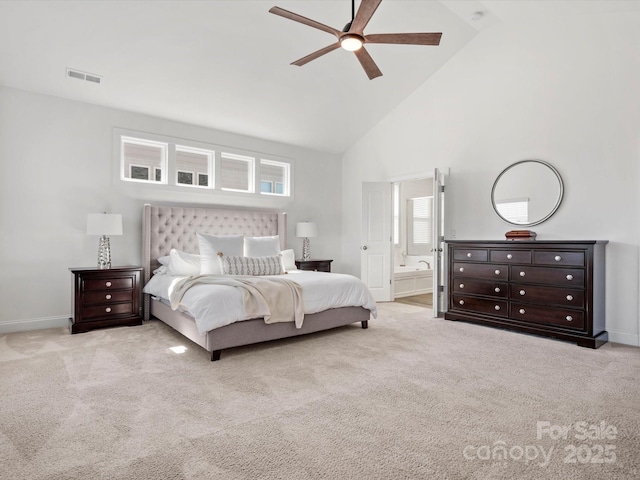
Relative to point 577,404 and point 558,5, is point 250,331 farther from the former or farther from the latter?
point 558,5

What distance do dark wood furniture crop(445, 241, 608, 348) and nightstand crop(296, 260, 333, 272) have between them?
2171 mm

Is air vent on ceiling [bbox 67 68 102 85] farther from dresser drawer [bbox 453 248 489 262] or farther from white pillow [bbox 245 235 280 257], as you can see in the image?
dresser drawer [bbox 453 248 489 262]

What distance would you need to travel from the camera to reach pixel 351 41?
9.86 feet

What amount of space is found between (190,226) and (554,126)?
4.89 m

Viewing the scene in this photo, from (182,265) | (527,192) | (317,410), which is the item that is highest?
(527,192)

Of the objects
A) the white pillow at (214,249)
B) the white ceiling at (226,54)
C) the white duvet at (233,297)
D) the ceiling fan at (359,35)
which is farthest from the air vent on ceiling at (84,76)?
the ceiling fan at (359,35)

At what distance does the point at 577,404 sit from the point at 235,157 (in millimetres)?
5335

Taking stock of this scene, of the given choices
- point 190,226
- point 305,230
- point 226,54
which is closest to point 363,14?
point 226,54

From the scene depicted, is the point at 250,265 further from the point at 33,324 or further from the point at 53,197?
the point at 33,324

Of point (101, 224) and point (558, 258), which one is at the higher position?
point (101, 224)

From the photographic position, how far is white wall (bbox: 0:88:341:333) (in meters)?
4.21

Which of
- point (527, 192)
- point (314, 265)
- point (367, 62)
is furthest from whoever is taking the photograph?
point (314, 265)

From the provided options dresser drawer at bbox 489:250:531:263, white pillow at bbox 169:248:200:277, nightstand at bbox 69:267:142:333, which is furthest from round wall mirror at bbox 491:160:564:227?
nightstand at bbox 69:267:142:333

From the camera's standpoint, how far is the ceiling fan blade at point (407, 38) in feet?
9.62
